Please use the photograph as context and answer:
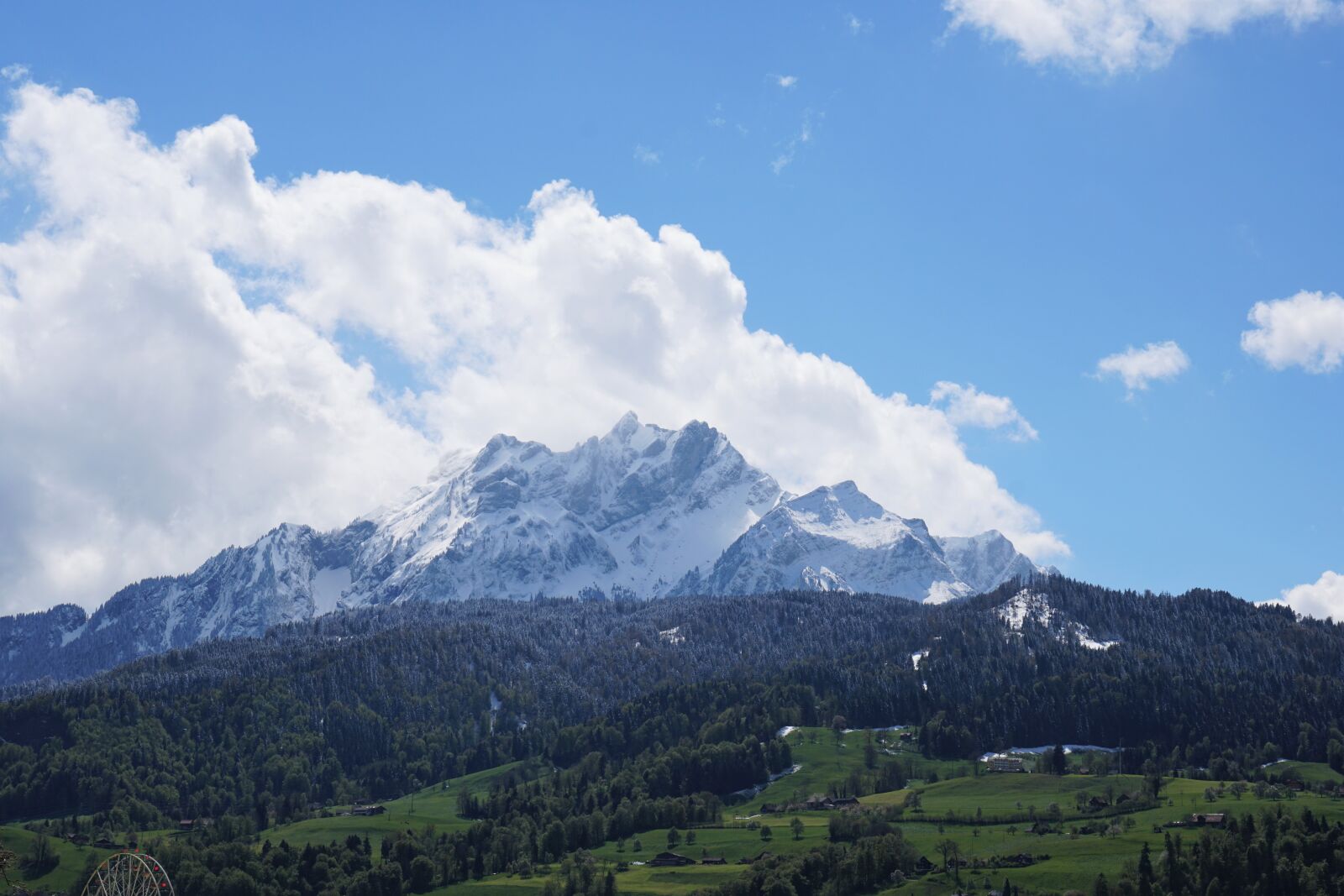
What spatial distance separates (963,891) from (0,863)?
130 meters

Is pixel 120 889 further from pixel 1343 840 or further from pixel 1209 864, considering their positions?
pixel 1343 840

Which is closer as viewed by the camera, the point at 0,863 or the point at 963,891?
the point at 0,863

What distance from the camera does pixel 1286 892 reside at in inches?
7185

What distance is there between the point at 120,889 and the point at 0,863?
96.1 metres

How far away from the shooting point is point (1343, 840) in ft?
628

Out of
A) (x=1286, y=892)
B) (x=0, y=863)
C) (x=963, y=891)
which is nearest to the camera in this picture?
(x=0, y=863)

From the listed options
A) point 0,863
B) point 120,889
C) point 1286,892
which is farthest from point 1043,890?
point 0,863

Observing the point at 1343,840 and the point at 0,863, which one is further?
the point at 1343,840

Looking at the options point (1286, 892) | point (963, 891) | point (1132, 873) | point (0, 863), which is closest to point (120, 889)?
point (0, 863)

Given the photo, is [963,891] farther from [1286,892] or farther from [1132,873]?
[1286,892]

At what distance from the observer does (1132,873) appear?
623ft

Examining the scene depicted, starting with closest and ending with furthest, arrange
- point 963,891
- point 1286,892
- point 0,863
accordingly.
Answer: point 0,863, point 1286,892, point 963,891

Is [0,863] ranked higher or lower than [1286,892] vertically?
higher

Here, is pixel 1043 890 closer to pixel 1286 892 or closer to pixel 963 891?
pixel 963 891
